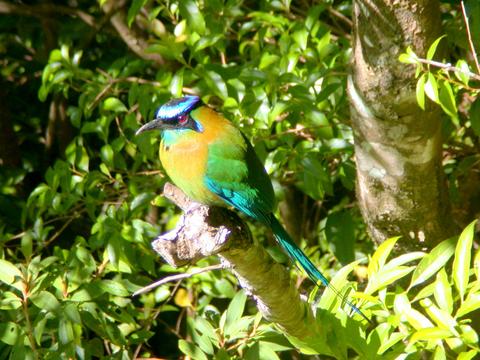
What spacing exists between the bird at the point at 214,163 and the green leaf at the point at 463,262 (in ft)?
2.20

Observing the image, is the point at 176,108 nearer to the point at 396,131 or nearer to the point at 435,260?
the point at 396,131

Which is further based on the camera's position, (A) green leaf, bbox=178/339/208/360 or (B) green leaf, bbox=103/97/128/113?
(B) green leaf, bbox=103/97/128/113

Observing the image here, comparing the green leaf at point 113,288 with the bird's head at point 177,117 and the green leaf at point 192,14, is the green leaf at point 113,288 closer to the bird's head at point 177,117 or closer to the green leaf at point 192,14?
the bird's head at point 177,117

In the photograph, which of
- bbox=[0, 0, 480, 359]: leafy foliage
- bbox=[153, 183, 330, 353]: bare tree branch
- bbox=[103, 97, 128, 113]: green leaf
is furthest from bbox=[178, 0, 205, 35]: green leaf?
bbox=[153, 183, 330, 353]: bare tree branch

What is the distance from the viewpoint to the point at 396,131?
2.40 m

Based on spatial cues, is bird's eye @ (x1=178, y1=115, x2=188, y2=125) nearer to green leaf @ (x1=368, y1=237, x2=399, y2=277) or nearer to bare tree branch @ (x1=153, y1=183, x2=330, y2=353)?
bare tree branch @ (x1=153, y1=183, x2=330, y2=353)

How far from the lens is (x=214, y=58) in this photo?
3.48 metres

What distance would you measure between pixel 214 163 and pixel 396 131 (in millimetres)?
517

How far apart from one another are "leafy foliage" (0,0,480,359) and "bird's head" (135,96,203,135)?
0.75ft

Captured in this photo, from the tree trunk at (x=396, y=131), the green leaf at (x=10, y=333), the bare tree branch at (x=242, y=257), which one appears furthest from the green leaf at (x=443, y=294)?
the green leaf at (x=10, y=333)

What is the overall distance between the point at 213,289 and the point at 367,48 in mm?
1243

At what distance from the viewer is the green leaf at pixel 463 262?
1.84m

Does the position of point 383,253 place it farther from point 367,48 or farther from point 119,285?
point 119,285

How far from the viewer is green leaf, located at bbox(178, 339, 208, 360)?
2295 millimetres
